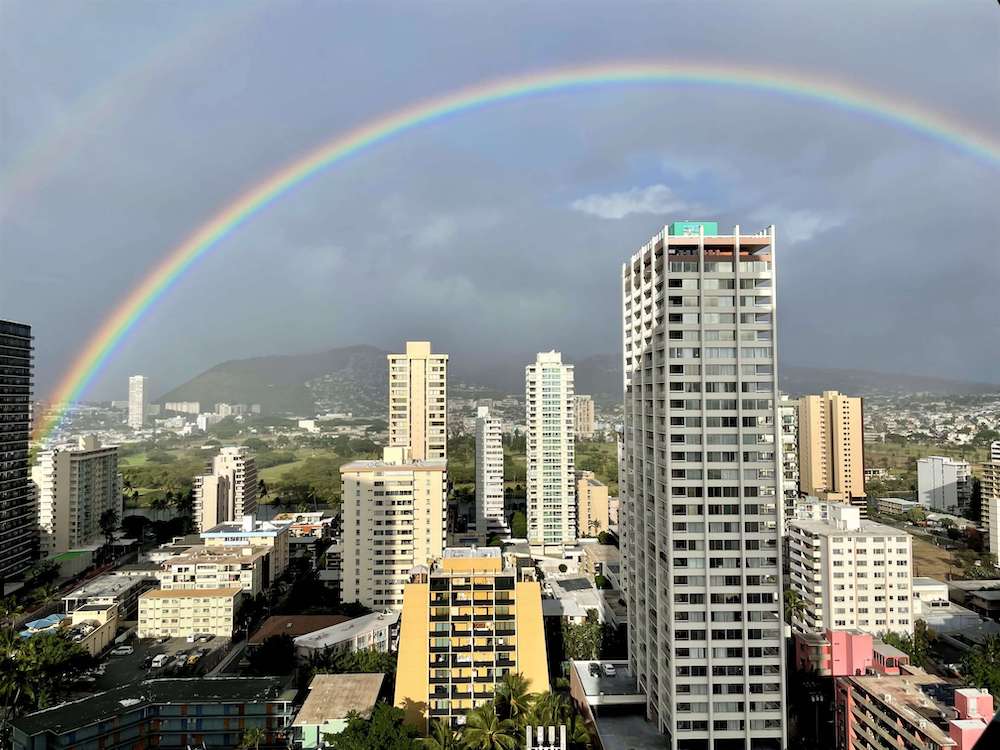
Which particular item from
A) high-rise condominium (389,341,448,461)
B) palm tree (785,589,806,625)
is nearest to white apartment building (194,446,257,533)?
high-rise condominium (389,341,448,461)

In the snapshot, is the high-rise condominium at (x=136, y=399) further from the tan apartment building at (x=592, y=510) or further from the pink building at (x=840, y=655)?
the pink building at (x=840, y=655)

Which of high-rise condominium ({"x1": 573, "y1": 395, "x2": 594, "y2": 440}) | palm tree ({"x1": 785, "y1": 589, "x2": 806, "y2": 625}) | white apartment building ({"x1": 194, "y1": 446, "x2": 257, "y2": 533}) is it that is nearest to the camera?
palm tree ({"x1": 785, "y1": 589, "x2": 806, "y2": 625})

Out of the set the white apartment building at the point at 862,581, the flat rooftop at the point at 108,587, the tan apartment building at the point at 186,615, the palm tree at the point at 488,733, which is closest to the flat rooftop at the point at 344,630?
the tan apartment building at the point at 186,615

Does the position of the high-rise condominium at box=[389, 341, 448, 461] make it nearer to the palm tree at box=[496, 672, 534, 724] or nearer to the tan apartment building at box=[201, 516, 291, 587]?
the tan apartment building at box=[201, 516, 291, 587]

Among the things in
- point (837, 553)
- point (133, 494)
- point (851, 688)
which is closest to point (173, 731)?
point (851, 688)

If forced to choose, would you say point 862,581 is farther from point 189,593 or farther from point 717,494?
point 189,593

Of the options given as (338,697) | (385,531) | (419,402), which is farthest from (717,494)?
(419,402)

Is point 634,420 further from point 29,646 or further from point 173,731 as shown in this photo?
point 29,646
